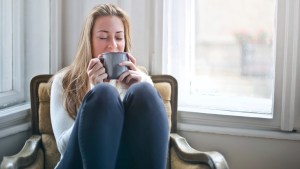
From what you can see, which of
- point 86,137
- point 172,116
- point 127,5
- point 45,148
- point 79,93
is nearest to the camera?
point 86,137

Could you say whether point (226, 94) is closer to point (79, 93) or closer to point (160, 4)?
point (160, 4)

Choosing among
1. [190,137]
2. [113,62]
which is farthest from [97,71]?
[190,137]

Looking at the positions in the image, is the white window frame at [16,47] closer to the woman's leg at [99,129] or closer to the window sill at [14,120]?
the window sill at [14,120]

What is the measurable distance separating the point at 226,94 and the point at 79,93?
790 millimetres

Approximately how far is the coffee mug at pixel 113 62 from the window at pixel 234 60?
1.99 ft

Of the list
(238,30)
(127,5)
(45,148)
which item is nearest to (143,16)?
(127,5)

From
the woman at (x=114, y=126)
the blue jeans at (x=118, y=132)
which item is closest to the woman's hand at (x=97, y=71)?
the woman at (x=114, y=126)

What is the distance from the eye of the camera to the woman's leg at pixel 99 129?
1276 mm

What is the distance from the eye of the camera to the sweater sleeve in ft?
4.95

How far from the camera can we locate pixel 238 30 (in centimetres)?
198

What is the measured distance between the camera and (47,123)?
1.81 meters

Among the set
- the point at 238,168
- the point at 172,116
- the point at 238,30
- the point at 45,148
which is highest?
the point at 238,30

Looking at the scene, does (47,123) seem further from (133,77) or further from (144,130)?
(144,130)

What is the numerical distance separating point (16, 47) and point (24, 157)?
27.2 inches
